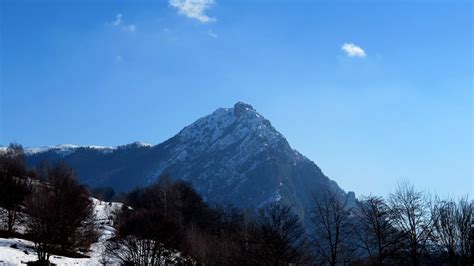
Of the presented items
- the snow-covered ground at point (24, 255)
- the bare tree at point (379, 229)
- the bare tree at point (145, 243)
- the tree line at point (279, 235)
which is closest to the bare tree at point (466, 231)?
the tree line at point (279, 235)

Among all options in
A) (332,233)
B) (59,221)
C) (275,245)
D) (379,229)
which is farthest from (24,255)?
(379,229)

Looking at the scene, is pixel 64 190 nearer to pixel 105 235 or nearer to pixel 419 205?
pixel 105 235

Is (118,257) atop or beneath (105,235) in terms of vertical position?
beneath

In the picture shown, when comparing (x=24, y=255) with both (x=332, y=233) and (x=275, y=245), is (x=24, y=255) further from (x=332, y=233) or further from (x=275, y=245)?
(x=332, y=233)

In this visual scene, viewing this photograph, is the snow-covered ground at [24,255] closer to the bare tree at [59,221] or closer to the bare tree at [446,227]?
the bare tree at [59,221]

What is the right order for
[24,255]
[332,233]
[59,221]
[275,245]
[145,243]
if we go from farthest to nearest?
[59,221], [145,243], [24,255], [332,233], [275,245]

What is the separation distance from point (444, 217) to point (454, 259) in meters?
5.20

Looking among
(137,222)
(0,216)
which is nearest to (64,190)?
(0,216)

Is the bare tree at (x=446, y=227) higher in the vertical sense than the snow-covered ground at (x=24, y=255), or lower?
higher

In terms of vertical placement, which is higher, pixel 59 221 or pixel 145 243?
pixel 59 221

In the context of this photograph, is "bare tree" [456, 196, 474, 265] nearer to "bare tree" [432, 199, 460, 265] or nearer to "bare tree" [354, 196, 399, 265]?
"bare tree" [432, 199, 460, 265]

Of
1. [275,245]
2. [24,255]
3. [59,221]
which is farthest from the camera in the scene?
[59,221]

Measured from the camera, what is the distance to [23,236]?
62.6 m

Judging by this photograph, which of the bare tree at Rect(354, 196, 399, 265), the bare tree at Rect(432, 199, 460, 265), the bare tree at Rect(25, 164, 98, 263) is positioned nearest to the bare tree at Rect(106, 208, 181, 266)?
the bare tree at Rect(25, 164, 98, 263)
